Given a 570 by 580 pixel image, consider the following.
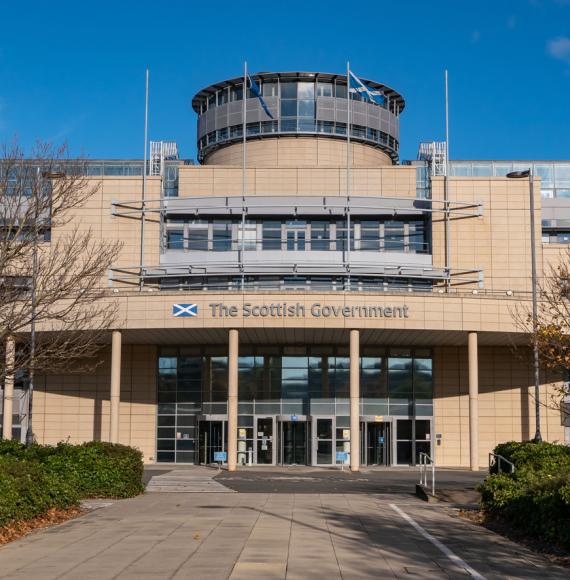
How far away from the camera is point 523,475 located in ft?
69.6

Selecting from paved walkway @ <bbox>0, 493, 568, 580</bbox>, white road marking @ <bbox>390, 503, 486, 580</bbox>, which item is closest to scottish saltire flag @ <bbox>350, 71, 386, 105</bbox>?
paved walkway @ <bbox>0, 493, 568, 580</bbox>

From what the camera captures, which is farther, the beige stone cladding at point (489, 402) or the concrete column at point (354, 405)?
the beige stone cladding at point (489, 402)

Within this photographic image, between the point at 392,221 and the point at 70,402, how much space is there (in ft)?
65.8

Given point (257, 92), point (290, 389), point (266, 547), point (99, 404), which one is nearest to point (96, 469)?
point (266, 547)

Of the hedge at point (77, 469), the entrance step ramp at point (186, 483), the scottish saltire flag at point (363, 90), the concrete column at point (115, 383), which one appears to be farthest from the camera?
the scottish saltire flag at point (363, 90)

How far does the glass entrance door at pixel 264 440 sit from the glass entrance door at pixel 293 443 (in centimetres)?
51

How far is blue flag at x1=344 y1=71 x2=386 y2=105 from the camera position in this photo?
52.0 m

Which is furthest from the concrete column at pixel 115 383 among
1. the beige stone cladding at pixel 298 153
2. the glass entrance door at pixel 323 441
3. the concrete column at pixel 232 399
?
the beige stone cladding at pixel 298 153

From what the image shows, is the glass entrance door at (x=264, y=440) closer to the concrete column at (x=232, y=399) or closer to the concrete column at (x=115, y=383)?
the concrete column at (x=232, y=399)

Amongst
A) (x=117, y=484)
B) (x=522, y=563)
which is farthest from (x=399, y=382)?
(x=522, y=563)

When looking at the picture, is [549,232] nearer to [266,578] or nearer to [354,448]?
[354,448]

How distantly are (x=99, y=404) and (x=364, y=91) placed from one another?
22905mm

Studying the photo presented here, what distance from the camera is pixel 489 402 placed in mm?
49594

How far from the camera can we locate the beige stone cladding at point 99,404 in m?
49.3
